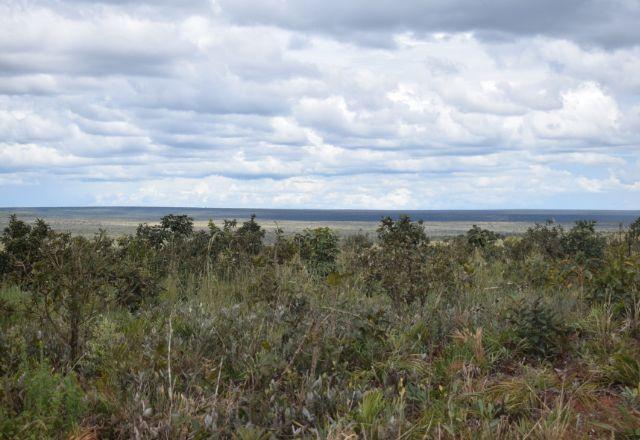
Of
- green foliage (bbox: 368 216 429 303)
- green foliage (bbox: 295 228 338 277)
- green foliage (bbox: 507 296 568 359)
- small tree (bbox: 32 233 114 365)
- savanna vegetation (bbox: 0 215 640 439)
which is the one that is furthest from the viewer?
green foliage (bbox: 295 228 338 277)

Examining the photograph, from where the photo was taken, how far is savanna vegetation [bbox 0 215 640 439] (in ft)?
14.1

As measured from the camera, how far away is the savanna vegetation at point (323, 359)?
4289 millimetres

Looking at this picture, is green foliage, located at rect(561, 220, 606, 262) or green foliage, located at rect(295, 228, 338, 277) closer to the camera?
green foliage, located at rect(295, 228, 338, 277)

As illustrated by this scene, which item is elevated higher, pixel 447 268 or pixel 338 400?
pixel 447 268

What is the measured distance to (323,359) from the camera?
5457mm

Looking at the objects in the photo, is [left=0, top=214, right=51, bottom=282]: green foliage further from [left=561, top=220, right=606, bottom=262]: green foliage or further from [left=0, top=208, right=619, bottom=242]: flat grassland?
[left=0, top=208, right=619, bottom=242]: flat grassland

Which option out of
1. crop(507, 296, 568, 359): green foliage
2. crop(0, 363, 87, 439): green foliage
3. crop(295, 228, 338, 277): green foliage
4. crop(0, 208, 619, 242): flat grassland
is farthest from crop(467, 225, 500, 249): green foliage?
crop(0, 363, 87, 439): green foliage

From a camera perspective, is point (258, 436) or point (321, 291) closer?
point (258, 436)

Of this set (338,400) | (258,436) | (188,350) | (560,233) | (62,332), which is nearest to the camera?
(258,436)

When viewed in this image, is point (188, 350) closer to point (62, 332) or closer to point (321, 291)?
point (62, 332)

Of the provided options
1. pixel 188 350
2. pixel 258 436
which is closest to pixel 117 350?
pixel 188 350

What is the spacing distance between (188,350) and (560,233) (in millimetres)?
11933

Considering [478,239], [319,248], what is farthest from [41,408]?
[478,239]

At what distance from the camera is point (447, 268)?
9.12 metres
